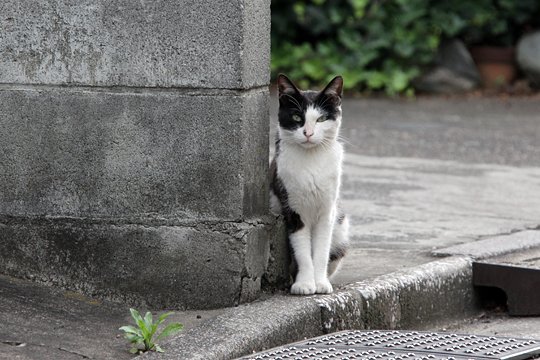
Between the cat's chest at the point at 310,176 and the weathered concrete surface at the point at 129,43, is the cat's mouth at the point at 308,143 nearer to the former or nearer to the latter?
the cat's chest at the point at 310,176

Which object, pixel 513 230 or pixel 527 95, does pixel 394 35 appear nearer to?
pixel 527 95

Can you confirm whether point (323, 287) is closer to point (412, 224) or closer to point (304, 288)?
point (304, 288)

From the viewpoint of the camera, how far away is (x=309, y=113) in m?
4.50

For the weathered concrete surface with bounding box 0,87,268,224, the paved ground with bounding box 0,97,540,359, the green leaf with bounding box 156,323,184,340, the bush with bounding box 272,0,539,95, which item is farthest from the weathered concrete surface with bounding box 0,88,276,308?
the bush with bounding box 272,0,539,95

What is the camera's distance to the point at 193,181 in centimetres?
416

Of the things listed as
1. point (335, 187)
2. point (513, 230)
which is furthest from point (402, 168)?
point (335, 187)

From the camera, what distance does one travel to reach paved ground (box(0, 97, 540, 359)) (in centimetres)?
382

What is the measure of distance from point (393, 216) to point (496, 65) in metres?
7.82

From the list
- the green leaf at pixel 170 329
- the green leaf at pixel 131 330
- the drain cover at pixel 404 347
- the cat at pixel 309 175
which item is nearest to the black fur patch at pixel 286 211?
the cat at pixel 309 175

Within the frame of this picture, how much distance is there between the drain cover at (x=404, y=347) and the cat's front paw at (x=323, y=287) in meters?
0.23

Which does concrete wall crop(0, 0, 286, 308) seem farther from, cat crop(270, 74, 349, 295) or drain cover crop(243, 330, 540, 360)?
drain cover crop(243, 330, 540, 360)

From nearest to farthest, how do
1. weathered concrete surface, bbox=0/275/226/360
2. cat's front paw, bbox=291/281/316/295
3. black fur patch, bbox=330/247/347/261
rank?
weathered concrete surface, bbox=0/275/226/360 → cat's front paw, bbox=291/281/316/295 → black fur patch, bbox=330/247/347/261

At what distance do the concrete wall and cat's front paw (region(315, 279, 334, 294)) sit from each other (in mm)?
347

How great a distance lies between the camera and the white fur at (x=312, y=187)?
4453mm
